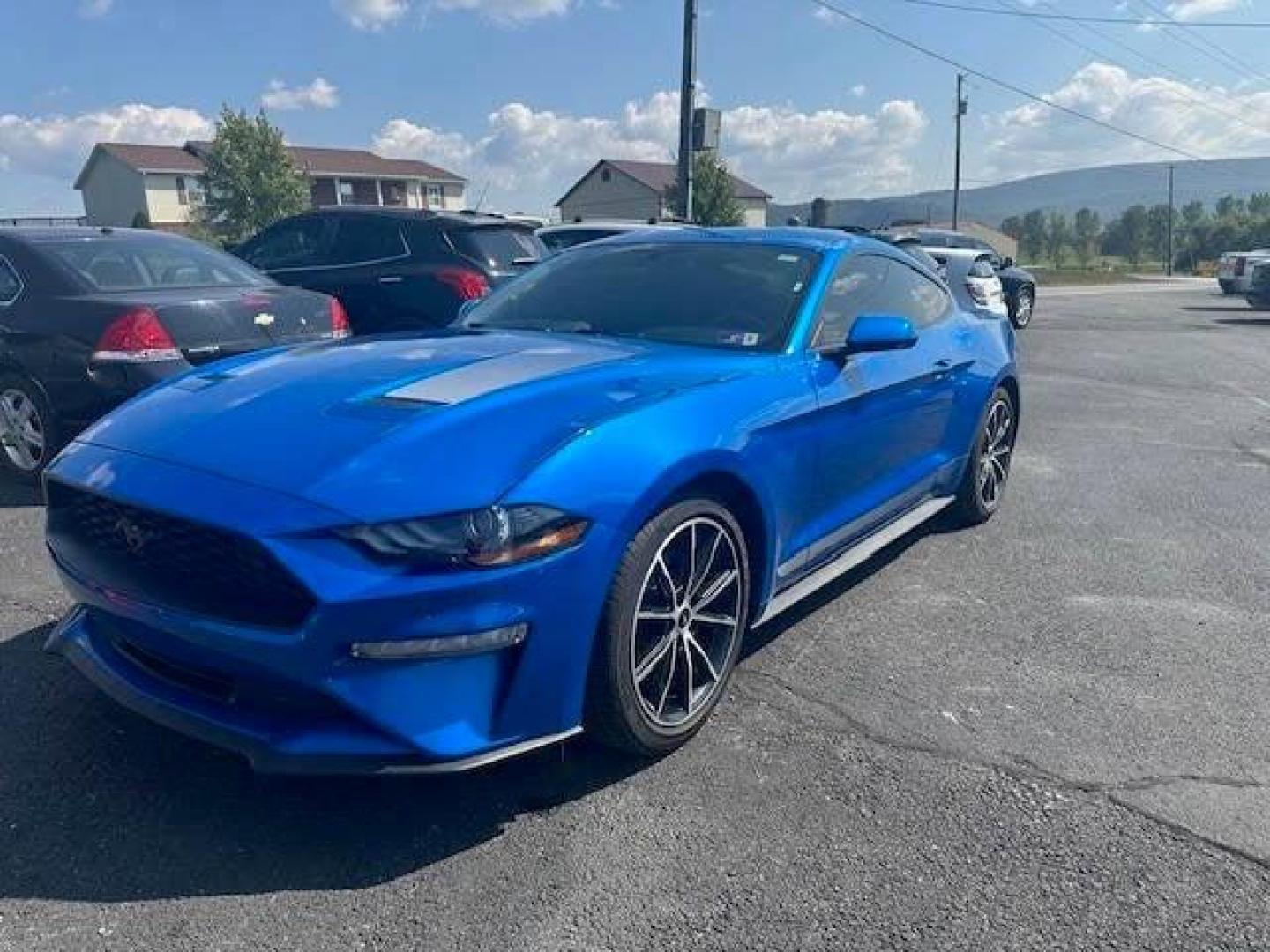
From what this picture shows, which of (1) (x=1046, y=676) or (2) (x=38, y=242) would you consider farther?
(2) (x=38, y=242)

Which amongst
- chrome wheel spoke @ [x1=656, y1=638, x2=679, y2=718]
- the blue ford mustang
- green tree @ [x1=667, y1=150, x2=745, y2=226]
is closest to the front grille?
the blue ford mustang

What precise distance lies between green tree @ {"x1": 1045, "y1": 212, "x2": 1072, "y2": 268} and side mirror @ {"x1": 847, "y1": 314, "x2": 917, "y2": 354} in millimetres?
88558

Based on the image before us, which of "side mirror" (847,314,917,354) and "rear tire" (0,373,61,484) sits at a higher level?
"side mirror" (847,314,917,354)

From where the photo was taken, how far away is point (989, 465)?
5.48 m

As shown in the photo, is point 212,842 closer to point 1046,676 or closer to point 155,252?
point 1046,676

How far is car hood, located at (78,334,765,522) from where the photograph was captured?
2.42 m

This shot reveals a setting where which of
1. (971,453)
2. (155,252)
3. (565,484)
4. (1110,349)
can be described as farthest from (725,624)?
(1110,349)

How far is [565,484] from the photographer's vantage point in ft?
8.18

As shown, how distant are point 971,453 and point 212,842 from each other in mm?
3975

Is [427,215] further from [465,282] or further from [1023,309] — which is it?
[1023,309]

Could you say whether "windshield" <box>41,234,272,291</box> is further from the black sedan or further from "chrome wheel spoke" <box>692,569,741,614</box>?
"chrome wheel spoke" <box>692,569,741,614</box>

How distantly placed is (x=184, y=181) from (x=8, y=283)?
65796mm

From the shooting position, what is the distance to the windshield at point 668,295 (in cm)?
373

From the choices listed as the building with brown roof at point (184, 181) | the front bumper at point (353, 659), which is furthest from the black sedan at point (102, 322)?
the building with brown roof at point (184, 181)
